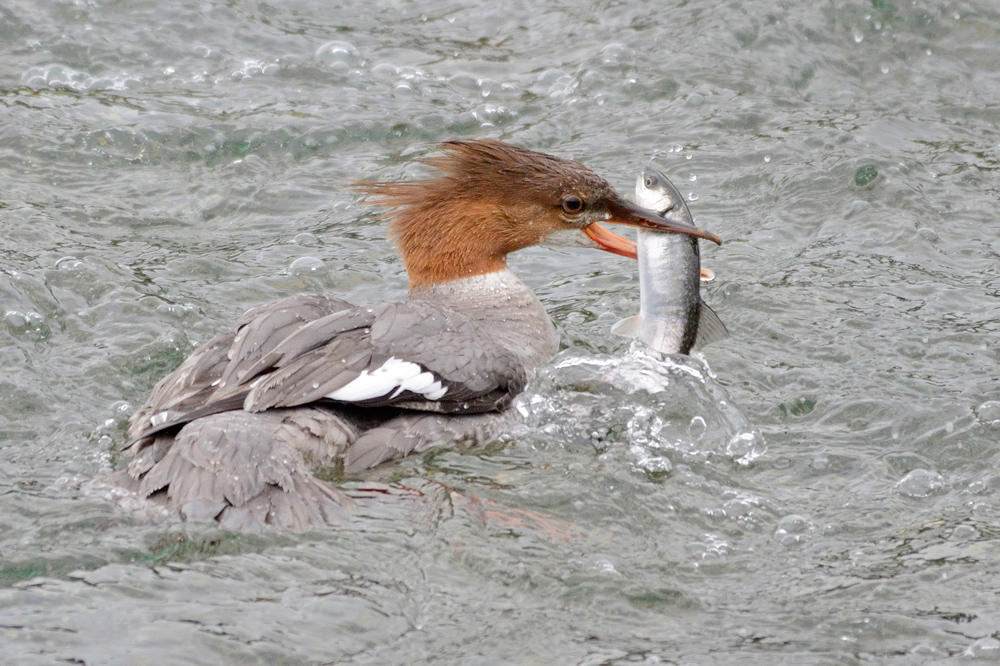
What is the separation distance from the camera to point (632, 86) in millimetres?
8484

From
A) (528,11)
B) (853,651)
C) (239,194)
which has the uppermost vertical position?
(528,11)

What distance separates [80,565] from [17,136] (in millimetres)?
4566

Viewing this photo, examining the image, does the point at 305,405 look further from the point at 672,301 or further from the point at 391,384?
the point at 672,301

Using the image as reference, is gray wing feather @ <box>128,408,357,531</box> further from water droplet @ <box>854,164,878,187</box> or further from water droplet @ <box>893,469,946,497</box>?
water droplet @ <box>854,164,878,187</box>

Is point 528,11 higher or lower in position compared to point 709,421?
higher

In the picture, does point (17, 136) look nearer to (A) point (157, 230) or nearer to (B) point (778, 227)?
(A) point (157, 230)

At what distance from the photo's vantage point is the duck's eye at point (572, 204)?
19.0ft

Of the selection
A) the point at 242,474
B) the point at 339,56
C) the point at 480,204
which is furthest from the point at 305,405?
the point at 339,56

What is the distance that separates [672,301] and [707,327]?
0.21 meters

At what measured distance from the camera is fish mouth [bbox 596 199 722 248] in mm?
5483

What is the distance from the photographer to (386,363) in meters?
4.98

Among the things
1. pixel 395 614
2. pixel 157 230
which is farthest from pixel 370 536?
pixel 157 230

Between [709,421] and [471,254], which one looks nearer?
[709,421]

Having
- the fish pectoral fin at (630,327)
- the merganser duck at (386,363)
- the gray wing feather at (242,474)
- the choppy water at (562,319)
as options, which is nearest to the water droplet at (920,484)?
the choppy water at (562,319)
